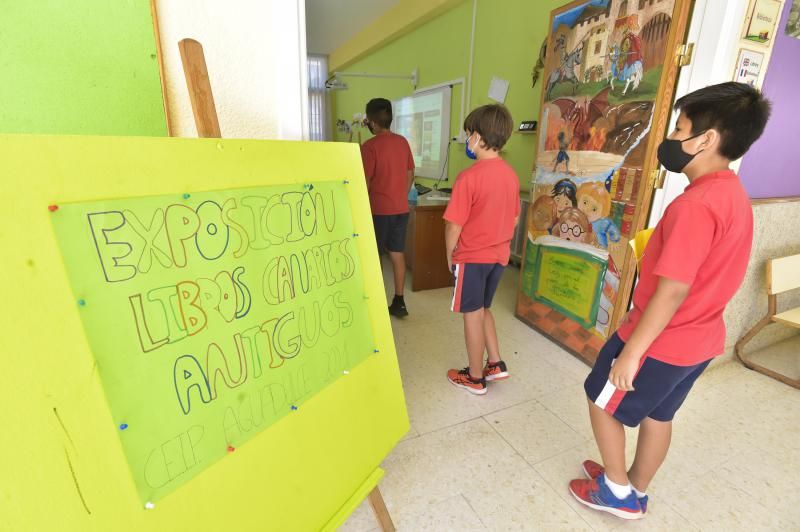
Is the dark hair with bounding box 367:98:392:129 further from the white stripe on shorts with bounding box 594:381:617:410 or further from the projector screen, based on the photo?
the projector screen

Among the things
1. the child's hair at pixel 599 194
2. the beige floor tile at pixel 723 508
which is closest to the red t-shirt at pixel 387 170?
the child's hair at pixel 599 194

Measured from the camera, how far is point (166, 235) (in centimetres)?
65

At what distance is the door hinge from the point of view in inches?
63.4

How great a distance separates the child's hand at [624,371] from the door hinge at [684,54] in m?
1.38

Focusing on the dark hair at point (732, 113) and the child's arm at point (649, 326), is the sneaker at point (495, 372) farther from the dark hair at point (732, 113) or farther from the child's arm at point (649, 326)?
the dark hair at point (732, 113)

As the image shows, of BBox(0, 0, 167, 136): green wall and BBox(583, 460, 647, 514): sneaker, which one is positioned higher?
BBox(0, 0, 167, 136): green wall

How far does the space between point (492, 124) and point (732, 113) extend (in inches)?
31.8

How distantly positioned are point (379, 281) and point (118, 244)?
0.66 m

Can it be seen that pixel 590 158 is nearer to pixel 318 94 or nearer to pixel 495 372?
pixel 495 372

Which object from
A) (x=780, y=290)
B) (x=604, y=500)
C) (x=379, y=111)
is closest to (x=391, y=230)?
(x=379, y=111)

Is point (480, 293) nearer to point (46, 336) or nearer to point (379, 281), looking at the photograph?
point (379, 281)

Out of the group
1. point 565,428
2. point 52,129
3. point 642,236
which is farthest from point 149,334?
point 565,428

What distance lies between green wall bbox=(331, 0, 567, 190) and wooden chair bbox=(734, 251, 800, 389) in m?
1.69

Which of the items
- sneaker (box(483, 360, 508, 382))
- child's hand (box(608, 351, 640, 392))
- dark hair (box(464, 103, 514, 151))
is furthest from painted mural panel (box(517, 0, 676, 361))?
child's hand (box(608, 351, 640, 392))
